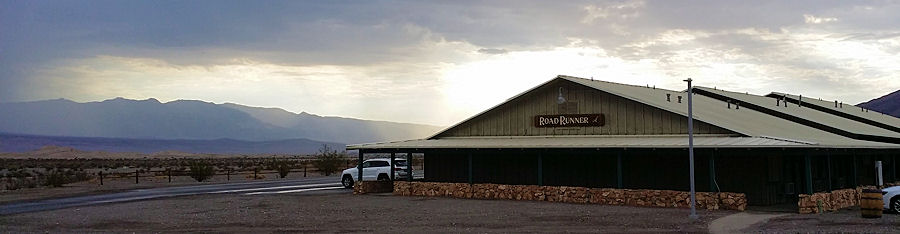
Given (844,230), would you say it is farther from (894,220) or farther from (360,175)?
(360,175)

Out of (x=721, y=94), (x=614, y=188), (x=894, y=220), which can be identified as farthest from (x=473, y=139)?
(x=894, y=220)

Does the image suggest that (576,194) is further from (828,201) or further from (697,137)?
(828,201)

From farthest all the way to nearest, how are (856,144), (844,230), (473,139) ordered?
(473,139) < (856,144) < (844,230)

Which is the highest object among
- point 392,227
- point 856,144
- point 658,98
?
point 658,98

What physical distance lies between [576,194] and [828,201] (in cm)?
824

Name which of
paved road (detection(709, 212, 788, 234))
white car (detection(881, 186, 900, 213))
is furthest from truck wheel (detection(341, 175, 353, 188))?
white car (detection(881, 186, 900, 213))

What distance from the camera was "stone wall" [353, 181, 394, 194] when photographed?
3466 centimetres

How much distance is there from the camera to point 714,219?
71.1 feet

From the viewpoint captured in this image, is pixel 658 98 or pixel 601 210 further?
pixel 658 98

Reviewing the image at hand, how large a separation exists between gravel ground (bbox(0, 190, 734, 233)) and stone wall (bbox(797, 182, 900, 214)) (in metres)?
2.34

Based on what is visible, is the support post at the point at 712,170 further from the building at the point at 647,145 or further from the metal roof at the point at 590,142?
the metal roof at the point at 590,142

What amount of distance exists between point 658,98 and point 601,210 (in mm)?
9031

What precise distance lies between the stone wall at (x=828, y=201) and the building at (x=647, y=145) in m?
0.33

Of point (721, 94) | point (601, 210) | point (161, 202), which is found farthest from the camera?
point (721, 94)
